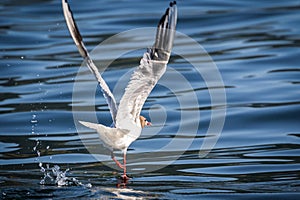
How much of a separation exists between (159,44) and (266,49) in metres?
11.1

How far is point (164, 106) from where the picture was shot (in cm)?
1575

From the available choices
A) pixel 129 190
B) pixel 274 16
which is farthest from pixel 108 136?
pixel 274 16

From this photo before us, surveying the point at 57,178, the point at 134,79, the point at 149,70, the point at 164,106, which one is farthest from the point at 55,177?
the point at 164,106

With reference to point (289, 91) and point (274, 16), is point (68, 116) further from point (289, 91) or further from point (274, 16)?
point (274, 16)

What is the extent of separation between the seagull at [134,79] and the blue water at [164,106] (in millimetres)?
651

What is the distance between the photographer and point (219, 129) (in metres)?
14.1

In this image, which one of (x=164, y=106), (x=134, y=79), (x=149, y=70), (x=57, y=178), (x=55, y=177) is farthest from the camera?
(x=164, y=106)

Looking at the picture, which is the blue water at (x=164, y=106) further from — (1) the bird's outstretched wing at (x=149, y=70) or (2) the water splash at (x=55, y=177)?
(1) the bird's outstretched wing at (x=149, y=70)

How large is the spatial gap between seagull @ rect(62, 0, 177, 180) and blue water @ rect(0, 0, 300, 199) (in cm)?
65

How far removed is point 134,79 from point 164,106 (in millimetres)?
6211

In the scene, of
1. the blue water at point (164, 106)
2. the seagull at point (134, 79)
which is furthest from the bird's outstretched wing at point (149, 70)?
the blue water at point (164, 106)

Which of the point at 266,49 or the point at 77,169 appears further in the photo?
the point at 266,49

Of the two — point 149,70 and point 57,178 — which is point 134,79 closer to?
point 149,70

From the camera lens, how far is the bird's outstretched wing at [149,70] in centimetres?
900
